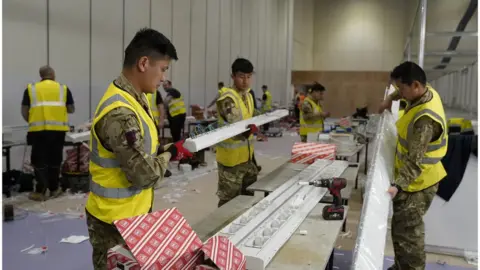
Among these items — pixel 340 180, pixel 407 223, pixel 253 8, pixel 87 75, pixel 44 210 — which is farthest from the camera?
pixel 253 8

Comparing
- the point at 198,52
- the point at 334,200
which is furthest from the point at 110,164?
the point at 198,52

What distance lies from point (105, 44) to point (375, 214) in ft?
22.1

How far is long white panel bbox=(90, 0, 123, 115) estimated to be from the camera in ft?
24.3

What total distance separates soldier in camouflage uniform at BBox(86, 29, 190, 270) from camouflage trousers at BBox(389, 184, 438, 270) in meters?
1.71

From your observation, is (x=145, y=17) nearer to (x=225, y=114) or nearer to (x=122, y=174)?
(x=225, y=114)

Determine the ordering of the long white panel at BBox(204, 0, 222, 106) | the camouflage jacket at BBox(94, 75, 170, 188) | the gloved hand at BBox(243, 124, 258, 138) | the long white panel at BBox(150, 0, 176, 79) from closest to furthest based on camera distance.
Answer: the camouflage jacket at BBox(94, 75, 170, 188), the gloved hand at BBox(243, 124, 258, 138), the long white panel at BBox(150, 0, 176, 79), the long white panel at BBox(204, 0, 222, 106)

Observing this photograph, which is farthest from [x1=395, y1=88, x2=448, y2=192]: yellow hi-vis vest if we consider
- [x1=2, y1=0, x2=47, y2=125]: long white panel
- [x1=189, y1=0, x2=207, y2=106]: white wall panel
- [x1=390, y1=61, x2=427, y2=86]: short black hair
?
[x1=189, y1=0, x2=207, y2=106]: white wall panel

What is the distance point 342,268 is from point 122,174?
7.39 feet

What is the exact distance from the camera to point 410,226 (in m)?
3.00

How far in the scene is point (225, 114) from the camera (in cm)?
356

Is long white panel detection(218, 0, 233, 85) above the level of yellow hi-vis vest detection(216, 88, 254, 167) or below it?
above

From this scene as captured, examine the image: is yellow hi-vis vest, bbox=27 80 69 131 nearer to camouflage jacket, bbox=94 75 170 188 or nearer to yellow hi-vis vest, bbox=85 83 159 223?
yellow hi-vis vest, bbox=85 83 159 223

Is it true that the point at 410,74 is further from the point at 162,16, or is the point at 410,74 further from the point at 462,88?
the point at 162,16

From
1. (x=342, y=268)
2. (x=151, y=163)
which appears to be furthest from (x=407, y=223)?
(x=151, y=163)
